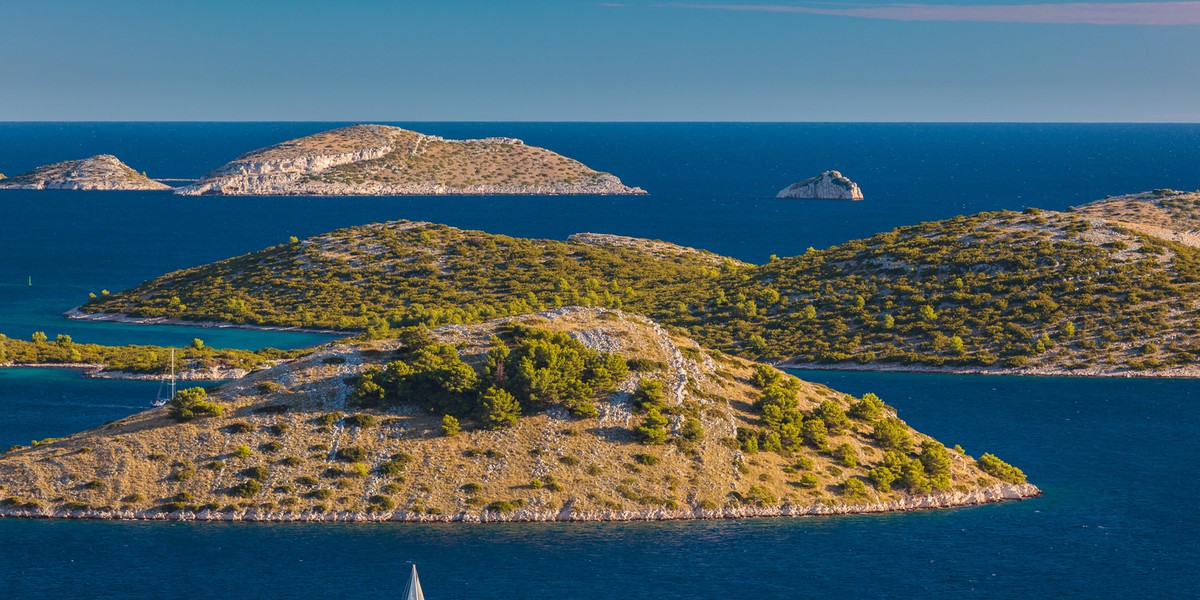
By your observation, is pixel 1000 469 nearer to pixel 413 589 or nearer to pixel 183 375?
pixel 413 589

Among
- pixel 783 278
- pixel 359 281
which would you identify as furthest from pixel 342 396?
pixel 359 281

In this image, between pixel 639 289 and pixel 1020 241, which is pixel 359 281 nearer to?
pixel 639 289

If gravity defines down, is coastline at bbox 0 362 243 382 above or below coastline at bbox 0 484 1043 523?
below

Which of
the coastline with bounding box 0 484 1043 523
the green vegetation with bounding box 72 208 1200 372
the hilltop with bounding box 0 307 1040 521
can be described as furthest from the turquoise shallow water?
the green vegetation with bounding box 72 208 1200 372

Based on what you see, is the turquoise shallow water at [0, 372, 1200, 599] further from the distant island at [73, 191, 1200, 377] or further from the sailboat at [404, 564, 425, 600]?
the distant island at [73, 191, 1200, 377]

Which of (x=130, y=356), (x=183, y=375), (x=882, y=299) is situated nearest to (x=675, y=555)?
(x=183, y=375)
